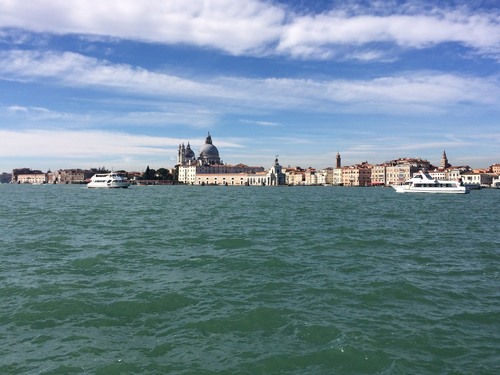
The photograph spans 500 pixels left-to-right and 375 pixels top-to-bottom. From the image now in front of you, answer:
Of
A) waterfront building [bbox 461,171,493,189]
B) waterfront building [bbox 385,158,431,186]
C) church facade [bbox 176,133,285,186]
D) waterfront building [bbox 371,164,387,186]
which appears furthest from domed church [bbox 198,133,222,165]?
waterfront building [bbox 461,171,493,189]

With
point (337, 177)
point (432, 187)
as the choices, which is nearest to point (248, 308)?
point (432, 187)

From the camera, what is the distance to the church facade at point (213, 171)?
144250 millimetres

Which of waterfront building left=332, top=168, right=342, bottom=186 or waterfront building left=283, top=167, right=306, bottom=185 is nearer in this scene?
waterfront building left=332, top=168, right=342, bottom=186

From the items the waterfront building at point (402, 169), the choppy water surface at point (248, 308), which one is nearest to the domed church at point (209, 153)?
the waterfront building at point (402, 169)

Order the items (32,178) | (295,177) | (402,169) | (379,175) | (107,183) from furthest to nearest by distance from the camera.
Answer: (32,178) → (295,177) → (379,175) → (402,169) → (107,183)

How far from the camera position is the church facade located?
14425cm

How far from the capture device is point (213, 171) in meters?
153

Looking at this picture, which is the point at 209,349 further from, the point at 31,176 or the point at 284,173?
the point at 31,176

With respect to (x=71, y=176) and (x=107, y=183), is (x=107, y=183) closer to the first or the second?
(x=107, y=183)

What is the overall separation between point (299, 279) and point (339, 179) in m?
131

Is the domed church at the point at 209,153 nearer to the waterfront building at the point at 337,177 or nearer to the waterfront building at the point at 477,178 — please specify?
the waterfront building at the point at 337,177

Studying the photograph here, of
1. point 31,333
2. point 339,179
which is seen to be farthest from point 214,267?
point 339,179

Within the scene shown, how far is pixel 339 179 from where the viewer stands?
137375mm

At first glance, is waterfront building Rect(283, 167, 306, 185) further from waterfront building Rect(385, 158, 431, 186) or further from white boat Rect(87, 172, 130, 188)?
white boat Rect(87, 172, 130, 188)
